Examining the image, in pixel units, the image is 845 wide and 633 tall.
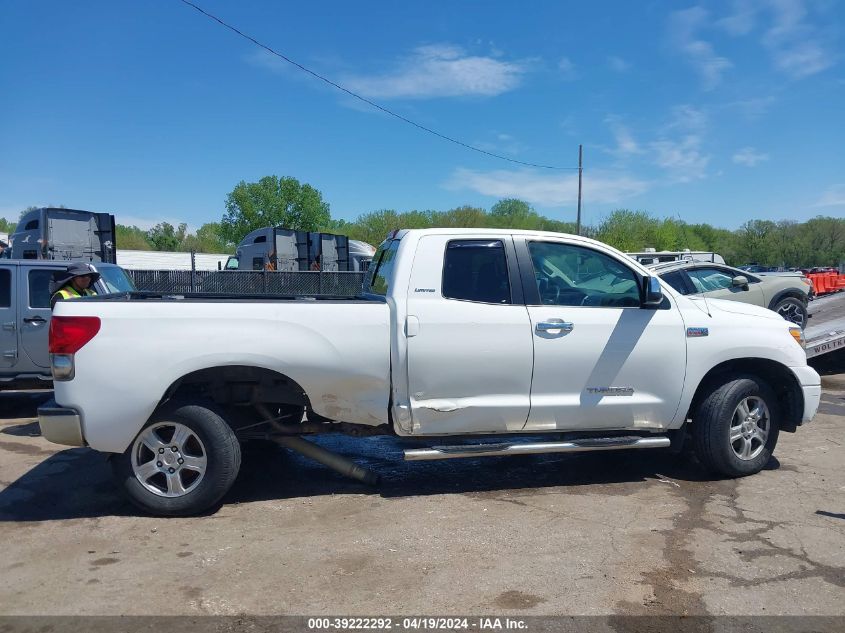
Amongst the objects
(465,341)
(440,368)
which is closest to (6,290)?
(440,368)

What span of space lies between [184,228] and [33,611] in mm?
98011

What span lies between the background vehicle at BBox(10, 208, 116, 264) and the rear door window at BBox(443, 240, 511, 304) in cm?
1379

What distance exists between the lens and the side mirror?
17.4ft

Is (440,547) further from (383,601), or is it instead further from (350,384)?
(350,384)

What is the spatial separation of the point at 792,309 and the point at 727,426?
8.56 meters

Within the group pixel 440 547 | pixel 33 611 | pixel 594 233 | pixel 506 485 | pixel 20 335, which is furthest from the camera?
pixel 594 233

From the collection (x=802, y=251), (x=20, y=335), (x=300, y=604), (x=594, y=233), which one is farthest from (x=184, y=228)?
(x=300, y=604)

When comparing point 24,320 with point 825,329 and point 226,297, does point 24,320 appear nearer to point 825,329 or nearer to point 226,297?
point 226,297

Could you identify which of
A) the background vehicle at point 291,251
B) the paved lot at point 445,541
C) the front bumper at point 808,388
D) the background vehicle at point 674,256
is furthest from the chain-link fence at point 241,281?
the front bumper at point 808,388

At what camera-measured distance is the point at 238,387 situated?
5.19 metres

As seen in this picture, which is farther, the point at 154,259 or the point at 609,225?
the point at 609,225

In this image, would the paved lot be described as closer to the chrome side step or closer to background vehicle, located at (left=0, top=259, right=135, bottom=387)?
the chrome side step

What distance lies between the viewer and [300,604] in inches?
142

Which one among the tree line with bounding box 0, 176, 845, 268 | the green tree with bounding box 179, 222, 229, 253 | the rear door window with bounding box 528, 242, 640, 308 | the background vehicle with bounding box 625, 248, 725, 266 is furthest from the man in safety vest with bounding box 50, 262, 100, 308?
the green tree with bounding box 179, 222, 229, 253
